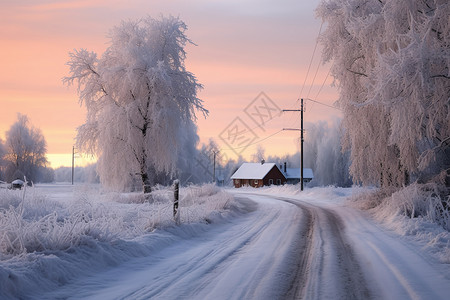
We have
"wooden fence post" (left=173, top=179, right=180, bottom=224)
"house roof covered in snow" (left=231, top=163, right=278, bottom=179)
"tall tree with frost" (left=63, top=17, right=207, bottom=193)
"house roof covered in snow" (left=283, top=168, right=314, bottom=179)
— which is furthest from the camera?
"house roof covered in snow" (left=283, top=168, right=314, bottom=179)

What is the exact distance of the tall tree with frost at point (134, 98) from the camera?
21422 millimetres

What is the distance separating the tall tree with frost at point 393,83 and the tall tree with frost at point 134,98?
851 centimetres

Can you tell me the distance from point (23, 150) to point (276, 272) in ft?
225

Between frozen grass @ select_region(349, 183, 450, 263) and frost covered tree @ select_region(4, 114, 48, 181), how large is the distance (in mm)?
62947

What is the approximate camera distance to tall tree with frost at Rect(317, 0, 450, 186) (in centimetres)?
1084

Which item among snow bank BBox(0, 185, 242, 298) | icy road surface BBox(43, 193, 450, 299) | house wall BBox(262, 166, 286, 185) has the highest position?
house wall BBox(262, 166, 286, 185)

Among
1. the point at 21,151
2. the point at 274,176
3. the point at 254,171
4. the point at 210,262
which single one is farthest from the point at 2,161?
the point at 210,262

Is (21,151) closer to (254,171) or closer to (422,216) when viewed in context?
(254,171)

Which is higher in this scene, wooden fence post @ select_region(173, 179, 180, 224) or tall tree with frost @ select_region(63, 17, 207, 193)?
tall tree with frost @ select_region(63, 17, 207, 193)

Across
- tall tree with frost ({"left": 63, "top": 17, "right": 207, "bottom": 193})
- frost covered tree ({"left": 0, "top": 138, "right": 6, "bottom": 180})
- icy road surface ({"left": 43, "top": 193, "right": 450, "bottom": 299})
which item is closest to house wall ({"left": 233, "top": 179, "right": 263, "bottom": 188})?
frost covered tree ({"left": 0, "top": 138, "right": 6, "bottom": 180})

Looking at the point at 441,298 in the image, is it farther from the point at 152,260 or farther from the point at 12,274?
the point at 12,274

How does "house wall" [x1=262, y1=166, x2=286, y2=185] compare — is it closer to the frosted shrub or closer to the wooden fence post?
the frosted shrub

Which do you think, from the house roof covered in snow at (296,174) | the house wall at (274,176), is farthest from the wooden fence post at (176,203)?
the house roof covered in snow at (296,174)

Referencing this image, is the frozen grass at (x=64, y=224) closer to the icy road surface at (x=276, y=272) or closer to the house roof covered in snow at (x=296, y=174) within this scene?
the icy road surface at (x=276, y=272)
